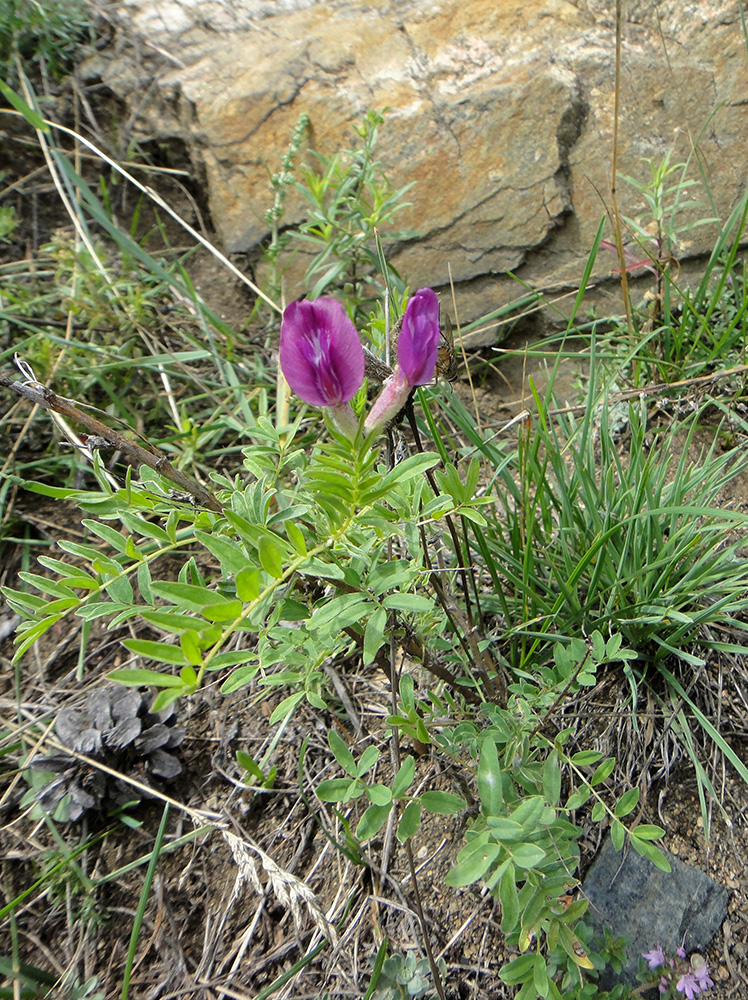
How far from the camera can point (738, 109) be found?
2.39 m

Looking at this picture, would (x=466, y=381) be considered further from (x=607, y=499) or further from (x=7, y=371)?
(x=7, y=371)

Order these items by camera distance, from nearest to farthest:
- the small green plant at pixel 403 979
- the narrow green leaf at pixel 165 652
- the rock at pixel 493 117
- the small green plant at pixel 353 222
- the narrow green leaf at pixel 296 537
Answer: the narrow green leaf at pixel 165 652 < the narrow green leaf at pixel 296 537 < the small green plant at pixel 403 979 < the small green plant at pixel 353 222 < the rock at pixel 493 117

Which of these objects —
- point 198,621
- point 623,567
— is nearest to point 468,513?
point 198,621

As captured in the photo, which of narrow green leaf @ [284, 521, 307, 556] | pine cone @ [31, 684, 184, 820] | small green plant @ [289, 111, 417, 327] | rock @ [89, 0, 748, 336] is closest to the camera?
narrow green leaf @ [284, 521, 307, 556]

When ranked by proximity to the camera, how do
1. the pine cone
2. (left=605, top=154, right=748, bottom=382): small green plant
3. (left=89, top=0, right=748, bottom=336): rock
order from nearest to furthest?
the pine cone < (left=605, top=154, right=748, bottom=382): small green plant < (left=89, top=0, right=748, bottom=336): rock

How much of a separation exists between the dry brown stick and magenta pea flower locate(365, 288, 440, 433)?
0.33 m

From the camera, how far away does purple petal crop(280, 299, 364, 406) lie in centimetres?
98

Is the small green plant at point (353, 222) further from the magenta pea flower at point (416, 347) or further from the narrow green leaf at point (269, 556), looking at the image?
the narrow green leaf at point (269, 556)

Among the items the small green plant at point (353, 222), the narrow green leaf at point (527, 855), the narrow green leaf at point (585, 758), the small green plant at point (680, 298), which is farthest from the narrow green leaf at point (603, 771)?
the small green plant at point (353, 222)

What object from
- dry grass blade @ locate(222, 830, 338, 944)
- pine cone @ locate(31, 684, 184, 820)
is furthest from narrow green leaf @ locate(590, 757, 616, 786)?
pine cone @ locate(31, 684, 184, 820)

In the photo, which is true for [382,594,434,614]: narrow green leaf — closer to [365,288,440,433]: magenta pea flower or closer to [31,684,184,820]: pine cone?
[365,288,440,433]: magenta pea flower

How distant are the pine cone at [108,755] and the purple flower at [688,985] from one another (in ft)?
3.75

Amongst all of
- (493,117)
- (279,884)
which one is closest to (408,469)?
(279,884)

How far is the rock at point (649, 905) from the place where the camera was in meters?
1.34
